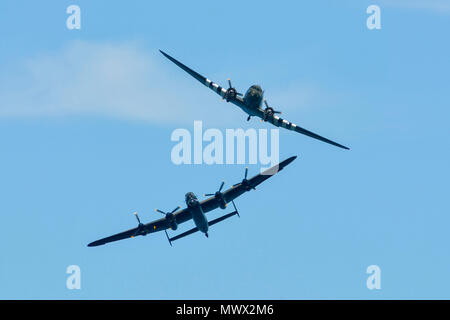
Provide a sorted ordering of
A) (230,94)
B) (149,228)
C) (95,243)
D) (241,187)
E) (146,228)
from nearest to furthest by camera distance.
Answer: (230,94)
(241,187)
(149,228)
(146,228)
(95,243)

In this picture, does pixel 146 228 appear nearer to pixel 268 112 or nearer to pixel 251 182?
pixel 251 182

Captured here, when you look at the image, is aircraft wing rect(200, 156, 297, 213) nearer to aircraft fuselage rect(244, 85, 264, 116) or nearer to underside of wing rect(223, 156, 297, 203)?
underside of wing rect(223, 156, 297, 203)

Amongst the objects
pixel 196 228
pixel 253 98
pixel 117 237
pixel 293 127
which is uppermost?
pixel 253 98

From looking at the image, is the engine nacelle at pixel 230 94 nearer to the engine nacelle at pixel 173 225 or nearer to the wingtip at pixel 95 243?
the engine nacelle at pixel 173 225

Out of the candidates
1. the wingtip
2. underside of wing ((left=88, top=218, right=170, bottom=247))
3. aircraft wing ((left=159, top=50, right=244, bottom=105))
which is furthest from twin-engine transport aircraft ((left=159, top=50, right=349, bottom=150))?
the wingtip

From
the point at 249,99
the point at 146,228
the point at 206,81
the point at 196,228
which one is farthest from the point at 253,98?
the point at 146,228

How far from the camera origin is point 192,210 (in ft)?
367

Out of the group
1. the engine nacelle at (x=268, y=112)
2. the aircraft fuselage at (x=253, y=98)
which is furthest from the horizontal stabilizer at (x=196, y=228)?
the aircraft fuselage at (x=253, y=98)

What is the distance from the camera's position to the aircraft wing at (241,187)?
115m

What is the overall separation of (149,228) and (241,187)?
580 inches

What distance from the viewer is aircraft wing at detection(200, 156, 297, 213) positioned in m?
115

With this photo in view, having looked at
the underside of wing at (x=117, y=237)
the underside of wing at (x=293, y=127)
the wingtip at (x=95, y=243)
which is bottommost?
the wingtip at (x=95, y=243)

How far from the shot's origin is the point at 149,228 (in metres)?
118

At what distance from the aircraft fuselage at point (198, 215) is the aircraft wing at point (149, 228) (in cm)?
369
